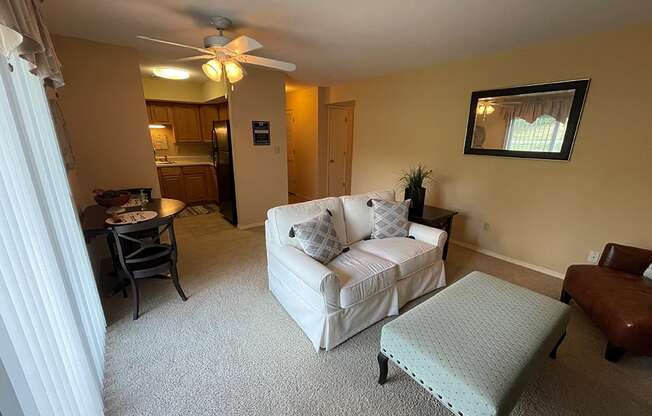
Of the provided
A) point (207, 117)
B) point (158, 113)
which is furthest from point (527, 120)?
point (158, 113)

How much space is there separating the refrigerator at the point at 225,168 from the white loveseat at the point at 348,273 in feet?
7.16

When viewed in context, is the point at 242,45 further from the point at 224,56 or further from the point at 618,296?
the point at 618,296

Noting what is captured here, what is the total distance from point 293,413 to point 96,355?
4.03 feet

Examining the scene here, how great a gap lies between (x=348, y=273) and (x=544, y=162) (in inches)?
101

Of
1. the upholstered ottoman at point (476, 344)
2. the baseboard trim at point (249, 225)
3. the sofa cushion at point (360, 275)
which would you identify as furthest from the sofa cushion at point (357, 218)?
the baseboard trim at point (249, 225)

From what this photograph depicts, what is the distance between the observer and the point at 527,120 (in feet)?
9.39

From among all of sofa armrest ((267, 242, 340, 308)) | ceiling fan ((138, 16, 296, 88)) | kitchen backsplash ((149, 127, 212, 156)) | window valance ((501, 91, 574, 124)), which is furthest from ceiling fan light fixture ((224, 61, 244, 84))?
kitchen backsplash ((149, 127, 212, 156))

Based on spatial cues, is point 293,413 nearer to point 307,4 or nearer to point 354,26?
point 307,4

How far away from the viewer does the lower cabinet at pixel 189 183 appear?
16.6 ft

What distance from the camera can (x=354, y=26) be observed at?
7.69 ft

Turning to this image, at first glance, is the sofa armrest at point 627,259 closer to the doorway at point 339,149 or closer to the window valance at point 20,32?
the window valance at point 20,32

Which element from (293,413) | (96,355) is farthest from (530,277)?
(96,355)

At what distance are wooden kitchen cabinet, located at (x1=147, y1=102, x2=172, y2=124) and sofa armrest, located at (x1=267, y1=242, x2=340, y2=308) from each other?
4.65 metres

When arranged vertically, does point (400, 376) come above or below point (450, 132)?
below
